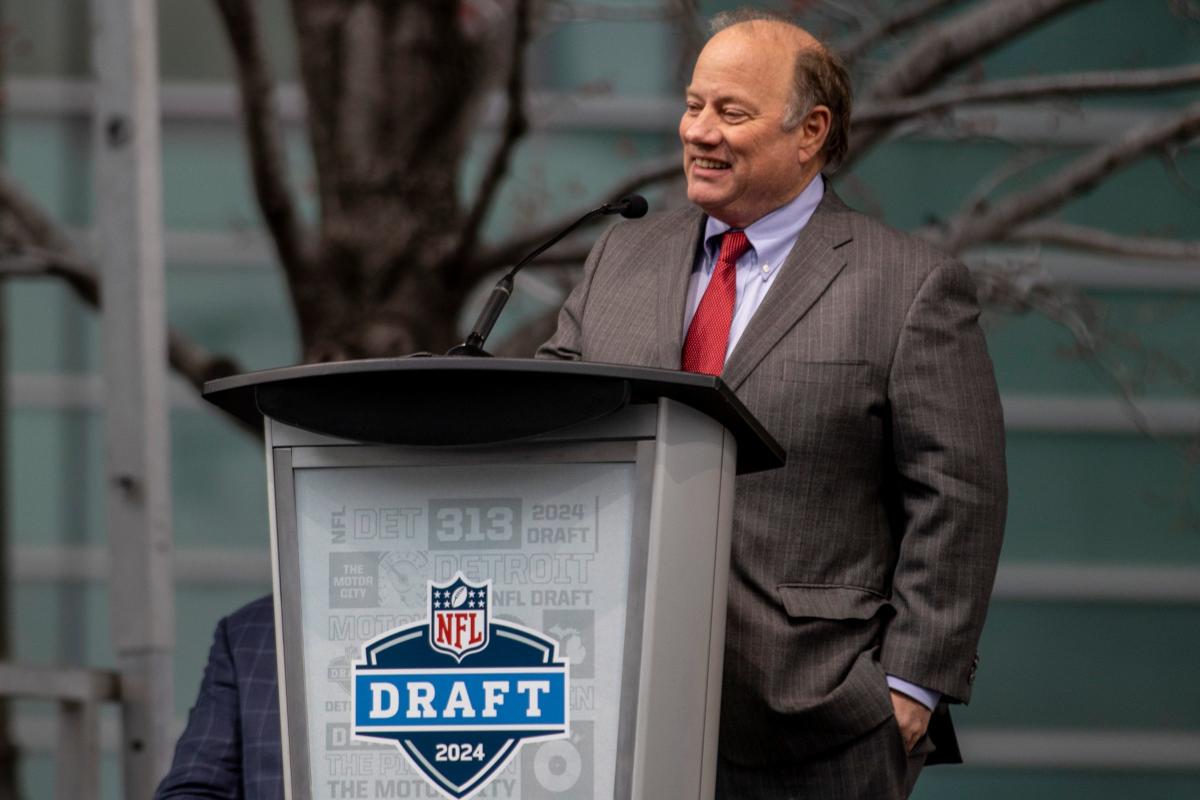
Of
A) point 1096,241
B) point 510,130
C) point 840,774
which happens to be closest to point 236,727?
point 840,774

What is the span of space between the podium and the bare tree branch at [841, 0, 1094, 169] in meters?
3.17

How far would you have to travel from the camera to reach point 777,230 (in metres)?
2.48

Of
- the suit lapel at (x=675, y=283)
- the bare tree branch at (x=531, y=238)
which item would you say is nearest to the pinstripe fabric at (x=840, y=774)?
the suit lapel at (x=675, y=283)

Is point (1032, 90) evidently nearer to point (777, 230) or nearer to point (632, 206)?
point (777, 230)

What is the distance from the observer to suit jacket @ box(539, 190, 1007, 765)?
90.7 inches

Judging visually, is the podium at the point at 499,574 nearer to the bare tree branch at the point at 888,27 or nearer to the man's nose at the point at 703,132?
the man's nose at the point at 703,132

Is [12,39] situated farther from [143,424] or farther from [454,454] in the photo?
[454,454]

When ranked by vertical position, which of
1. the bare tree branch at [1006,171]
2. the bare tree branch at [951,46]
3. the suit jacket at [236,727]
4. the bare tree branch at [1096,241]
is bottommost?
the suit jacket at [236,727]

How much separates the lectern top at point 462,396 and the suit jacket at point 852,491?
0.39 m

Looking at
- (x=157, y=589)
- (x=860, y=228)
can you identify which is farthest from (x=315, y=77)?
(x=860, y=228)

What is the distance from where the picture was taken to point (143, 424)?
4.31 meters

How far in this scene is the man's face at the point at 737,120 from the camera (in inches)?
93.4

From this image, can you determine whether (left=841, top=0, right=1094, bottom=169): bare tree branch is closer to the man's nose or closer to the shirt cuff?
the man's nose

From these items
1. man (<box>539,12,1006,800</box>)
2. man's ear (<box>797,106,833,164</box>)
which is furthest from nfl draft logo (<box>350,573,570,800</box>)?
man's ear (<box>797,106,833,164</box>)
